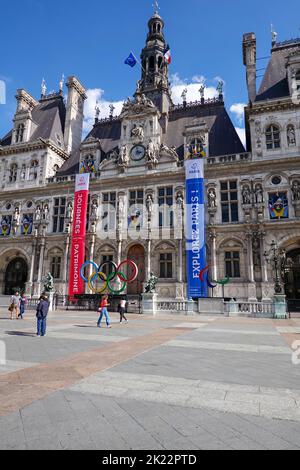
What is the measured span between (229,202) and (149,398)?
25737mm

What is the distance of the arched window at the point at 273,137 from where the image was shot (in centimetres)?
2839

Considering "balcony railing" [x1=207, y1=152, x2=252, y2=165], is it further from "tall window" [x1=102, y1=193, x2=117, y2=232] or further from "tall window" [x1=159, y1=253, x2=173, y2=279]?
"tall window" [x1=102, y1=193, x2=117, y2=232]

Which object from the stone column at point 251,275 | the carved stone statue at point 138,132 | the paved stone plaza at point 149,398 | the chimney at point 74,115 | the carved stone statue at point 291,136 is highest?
the chimney at point 74,115

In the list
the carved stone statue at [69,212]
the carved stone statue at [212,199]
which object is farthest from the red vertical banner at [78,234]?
the carved stone statue at [212,199]

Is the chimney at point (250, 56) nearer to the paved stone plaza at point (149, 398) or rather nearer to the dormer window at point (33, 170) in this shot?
the dormer window at point (33, 170)

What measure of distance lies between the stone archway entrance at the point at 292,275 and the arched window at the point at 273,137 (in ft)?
32.5

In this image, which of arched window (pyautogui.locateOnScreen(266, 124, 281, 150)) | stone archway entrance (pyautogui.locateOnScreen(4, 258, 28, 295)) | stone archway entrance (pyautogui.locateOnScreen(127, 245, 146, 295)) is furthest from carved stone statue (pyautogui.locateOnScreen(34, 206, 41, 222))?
arched window (pyautogui.locateOnScreen(266, 124, 281, 150))

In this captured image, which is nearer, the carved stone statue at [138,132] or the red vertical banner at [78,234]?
the red vertical banner at [78,234]

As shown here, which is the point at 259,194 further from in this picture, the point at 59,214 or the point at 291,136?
the point at 59,214

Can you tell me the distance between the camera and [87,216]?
110ft

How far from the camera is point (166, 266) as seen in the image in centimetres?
2948

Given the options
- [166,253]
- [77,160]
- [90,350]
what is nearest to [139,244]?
[166,253]

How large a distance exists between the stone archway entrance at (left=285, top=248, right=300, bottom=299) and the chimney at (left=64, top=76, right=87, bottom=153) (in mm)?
29742

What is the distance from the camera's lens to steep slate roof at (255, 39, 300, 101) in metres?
30.1
